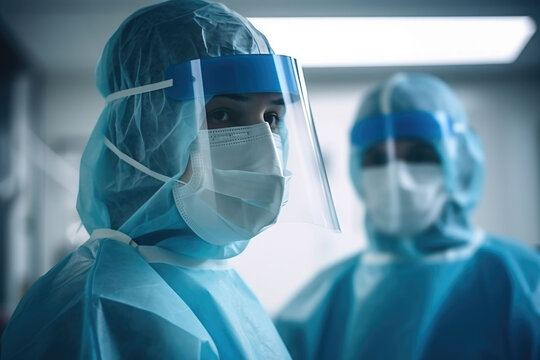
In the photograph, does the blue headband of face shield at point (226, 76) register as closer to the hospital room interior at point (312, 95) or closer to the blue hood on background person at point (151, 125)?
the blue hood on background person at point (151, 125)

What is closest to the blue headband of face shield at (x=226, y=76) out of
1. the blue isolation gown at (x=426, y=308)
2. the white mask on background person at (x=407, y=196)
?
the white mask on background person at (x=407, y=196)

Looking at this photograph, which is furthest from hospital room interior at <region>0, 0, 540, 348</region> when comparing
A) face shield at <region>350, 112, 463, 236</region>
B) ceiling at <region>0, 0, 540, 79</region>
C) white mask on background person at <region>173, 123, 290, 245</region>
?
face shield at <region>350, 112, 463, 236</region>

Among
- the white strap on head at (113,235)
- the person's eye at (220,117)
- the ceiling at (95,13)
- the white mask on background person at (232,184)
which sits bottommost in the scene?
the white strap on head at (113,235)

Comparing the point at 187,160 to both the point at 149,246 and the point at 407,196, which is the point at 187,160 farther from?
the point at 407,196

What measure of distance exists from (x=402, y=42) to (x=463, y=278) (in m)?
1.05

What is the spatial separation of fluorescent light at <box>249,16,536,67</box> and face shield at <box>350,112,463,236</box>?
1.18 ft

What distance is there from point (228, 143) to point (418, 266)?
3.64ft

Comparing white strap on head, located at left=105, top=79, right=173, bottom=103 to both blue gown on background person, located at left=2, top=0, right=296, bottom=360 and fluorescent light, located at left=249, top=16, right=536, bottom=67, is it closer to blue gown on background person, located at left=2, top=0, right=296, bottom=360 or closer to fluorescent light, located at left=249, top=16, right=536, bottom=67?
blue gown on background person, located at left=2, top=0, right=296, bottom=360

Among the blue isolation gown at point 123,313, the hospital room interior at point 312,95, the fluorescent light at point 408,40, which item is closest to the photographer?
the blue isolation gown at point 123,313

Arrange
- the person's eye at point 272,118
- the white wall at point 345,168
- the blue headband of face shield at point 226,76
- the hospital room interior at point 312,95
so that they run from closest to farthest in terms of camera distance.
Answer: the blue headband of face shield at point 226,76 → the person's eye at point 272,118 → the hospital room interior at point 312,95 → the white wall at point 345,168

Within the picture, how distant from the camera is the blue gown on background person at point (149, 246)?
2.52ft

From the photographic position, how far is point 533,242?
113 inches

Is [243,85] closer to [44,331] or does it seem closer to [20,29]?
[44,331]

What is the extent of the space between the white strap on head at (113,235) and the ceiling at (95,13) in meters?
0.49
